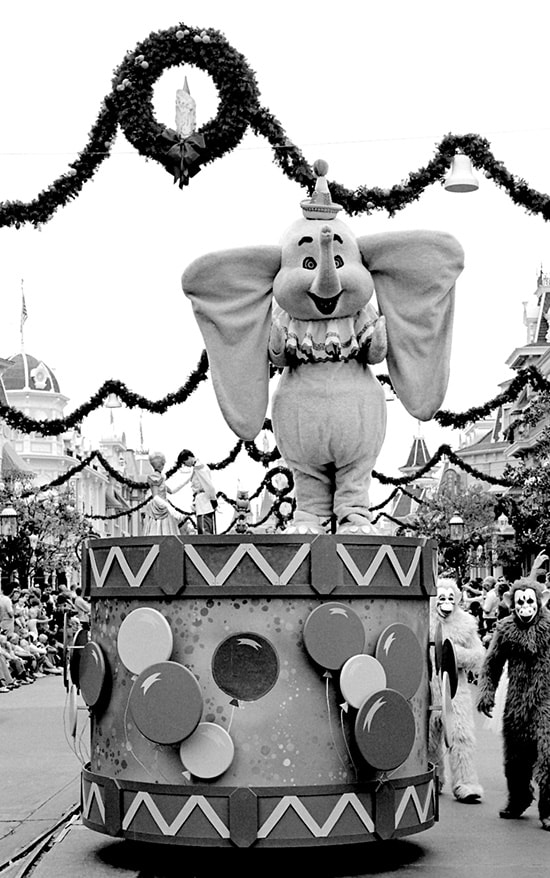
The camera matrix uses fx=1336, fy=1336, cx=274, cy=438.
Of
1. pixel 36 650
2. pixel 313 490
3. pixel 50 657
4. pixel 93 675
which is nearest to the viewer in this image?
pixel 93 675

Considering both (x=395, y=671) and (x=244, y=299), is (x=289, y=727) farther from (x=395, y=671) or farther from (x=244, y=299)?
(x=244, y=299)

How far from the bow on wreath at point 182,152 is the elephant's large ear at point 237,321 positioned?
7.16ft

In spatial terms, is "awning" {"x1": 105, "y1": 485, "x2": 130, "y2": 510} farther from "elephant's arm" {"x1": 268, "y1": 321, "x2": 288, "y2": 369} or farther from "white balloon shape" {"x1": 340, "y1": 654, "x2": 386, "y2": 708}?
"white balloon shape" {"x1": 340, "y1": 654, "x2": 386, "y2": 708}

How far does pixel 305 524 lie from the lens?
759 centimetres

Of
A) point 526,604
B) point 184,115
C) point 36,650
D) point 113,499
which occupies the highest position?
point 184,115

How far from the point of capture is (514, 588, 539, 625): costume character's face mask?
28.5ft

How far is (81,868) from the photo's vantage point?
21.0ft

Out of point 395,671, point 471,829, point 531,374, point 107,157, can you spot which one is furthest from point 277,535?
point 531,374

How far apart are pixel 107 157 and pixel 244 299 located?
2974 millimetres

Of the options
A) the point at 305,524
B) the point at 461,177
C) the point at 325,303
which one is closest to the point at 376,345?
the point at 325,303

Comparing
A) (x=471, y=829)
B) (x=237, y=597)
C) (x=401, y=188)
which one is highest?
(x=401, y=188)

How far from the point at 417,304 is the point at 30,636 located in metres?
18.2

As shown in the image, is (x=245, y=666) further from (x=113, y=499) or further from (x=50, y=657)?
(x=113, y=499)

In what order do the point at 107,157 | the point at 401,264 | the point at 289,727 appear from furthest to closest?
the point at 107,157, the point at 401,264, the point at 289,727
